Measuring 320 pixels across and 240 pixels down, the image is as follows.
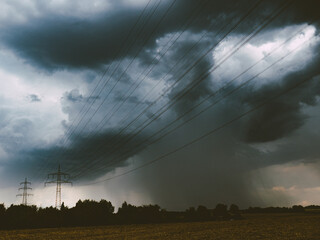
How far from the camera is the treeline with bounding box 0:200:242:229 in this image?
305 feet

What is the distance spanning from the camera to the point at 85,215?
4161 inches

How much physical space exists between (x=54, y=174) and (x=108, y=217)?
2064 inches

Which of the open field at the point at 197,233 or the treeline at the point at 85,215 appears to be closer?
the open field at the point at 197,233

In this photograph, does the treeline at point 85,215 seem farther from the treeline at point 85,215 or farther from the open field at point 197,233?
the open field at point 197,233

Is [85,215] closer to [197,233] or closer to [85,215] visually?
[85,215]

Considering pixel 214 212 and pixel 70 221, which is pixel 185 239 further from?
pixel 214 212

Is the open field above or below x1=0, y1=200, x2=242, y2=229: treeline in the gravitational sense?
below

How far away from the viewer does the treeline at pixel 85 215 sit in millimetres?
93000

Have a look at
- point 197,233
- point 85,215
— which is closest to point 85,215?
A: point 85,215

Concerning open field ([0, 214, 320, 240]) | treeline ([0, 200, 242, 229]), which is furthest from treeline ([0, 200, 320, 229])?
open field ([0, 214, 320, 240])

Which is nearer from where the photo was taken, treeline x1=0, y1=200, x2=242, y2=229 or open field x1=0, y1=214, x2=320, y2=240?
open field x1=0, y1=214, x2=320, y2=240

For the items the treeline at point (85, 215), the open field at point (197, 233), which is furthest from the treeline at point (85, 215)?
the open field at point (197, 233)

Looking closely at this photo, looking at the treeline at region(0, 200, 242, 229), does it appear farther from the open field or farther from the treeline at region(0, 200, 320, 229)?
the open field

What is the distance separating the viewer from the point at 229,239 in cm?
4178
